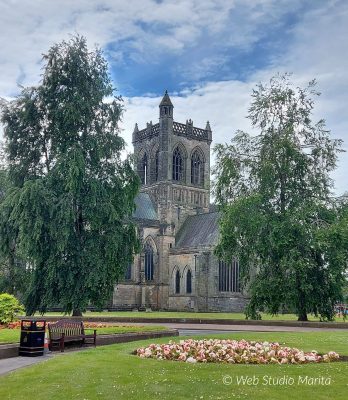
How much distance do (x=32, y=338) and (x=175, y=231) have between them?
190 feet

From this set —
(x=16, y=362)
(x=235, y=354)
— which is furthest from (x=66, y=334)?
(x=235, y=354)

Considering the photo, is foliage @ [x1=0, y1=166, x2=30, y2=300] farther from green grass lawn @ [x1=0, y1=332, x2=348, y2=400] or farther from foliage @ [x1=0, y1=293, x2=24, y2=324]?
green grass lawn @ [x1=0, y1=332, x2=348, y2=400]

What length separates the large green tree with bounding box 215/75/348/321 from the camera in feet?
104

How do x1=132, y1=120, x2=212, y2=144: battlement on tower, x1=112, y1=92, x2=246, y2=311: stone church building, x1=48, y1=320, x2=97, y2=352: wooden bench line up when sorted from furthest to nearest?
x1=132, y1=120, x2=212, y2=144: battlement on tower < x1=112, y1=92, x2=246, y2=311: stone church building < x1=48, y1=320, x2=97, y2=352: wooden bench

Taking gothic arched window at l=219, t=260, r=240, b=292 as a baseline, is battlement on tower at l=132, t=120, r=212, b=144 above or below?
above

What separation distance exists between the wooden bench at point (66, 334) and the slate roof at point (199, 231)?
154 feet

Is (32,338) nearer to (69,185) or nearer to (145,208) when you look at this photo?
(69,185)

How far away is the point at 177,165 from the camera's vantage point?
78000 mm

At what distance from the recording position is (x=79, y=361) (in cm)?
1413

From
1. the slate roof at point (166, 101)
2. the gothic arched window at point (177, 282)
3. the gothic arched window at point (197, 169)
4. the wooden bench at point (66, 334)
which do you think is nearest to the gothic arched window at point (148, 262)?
the gothic arched window at point (177, 282)

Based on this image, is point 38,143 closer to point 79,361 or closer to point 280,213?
point 280,213

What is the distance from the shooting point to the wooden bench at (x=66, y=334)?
17.7m

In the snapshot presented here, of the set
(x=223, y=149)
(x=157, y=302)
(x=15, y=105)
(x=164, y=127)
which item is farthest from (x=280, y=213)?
(x=164, y=127)

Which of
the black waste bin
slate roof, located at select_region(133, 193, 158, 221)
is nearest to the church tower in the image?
slate roof, located at select_region(133, 193, 158, 221)
